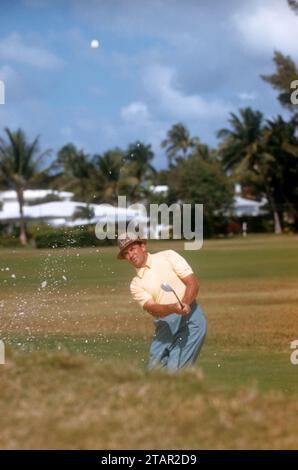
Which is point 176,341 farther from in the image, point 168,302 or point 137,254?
point 137,254

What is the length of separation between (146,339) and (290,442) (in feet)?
26.4

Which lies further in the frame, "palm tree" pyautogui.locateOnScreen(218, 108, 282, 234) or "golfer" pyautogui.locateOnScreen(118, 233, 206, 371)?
"palm tree" pyautogui.locateOnScreen(218, 108, 282, 234)

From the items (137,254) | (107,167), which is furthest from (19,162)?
(137,254)

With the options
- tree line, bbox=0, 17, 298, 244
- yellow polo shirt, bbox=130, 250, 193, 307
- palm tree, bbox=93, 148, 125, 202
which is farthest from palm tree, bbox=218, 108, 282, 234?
yellow polo shirt, bbox=130, 250, 193, 307

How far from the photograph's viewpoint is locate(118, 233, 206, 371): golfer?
7355 millimetres

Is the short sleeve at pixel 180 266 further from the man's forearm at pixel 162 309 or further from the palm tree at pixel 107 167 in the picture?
the palm tree at pixel 107 167

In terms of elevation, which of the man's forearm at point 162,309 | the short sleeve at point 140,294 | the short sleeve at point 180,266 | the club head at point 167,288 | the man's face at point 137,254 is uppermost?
the man's face at point 137,254

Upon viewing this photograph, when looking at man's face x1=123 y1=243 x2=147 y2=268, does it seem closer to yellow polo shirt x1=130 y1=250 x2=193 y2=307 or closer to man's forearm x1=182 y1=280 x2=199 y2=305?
yellow polo shirt x1=130 y1=250 x2=193 y2=307

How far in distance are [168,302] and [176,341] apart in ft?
0.95

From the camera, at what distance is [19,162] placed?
2704 inches

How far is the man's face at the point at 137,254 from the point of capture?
7.55 metres

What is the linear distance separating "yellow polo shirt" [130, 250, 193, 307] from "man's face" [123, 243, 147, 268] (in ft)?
0.18

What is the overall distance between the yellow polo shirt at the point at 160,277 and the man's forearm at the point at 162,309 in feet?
0.28

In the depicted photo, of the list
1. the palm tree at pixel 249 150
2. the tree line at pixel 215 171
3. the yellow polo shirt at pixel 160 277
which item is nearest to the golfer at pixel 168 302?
the yellow polo shirt at pixel 160 277
